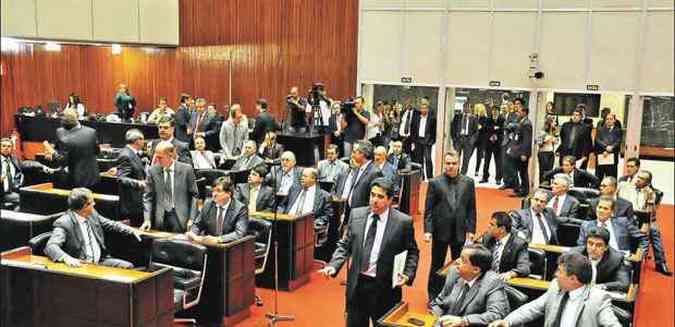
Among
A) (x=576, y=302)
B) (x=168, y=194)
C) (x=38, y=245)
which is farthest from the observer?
(x=168, y=194)

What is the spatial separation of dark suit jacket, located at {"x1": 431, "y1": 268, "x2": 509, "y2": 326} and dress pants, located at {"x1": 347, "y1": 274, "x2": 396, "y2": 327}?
479mm

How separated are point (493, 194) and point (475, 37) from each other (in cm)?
347

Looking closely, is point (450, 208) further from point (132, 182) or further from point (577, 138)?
point (577, 138)

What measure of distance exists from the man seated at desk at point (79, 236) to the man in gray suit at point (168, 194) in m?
0.82

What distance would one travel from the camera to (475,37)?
14.3 metres

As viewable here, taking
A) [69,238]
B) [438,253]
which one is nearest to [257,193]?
[438,253]

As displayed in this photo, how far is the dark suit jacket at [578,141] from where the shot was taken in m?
12.0

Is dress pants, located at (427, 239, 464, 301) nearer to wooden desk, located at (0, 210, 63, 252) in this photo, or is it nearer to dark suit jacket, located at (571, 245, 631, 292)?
dark suit jacket, located at (571, 245, 631, 292)

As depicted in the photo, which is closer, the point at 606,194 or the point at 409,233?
the point at 409,233

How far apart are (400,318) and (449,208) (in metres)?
2.05

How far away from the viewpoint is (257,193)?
301 inches

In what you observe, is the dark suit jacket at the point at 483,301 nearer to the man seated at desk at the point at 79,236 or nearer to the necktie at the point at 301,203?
the man seated at desk at the point at 79,236

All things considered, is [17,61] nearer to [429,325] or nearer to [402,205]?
[402,205]

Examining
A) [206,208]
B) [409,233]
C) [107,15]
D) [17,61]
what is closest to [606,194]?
[409,233]
